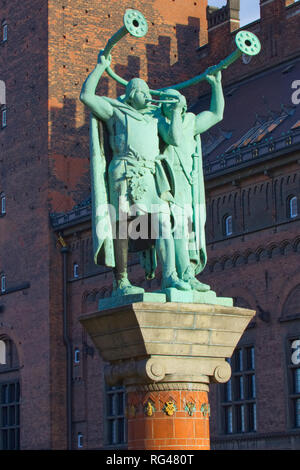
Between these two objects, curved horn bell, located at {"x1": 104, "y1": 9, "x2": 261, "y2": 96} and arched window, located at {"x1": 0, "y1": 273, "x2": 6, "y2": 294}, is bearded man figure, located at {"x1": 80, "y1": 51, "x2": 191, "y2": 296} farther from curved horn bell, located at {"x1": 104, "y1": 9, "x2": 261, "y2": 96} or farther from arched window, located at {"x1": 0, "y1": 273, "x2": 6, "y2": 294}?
arched window, located at {"x1": 0, "y1": 273, "x2": 6, "y2": 294}

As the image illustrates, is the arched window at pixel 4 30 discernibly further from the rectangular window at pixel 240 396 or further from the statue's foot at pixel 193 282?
the statue's foot at pixel 193 282

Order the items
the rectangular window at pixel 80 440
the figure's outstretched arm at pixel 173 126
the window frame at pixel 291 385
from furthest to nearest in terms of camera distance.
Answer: the rectangular window at pixel 80 440 → the window frame at pixel 291 385 → the figure's outstretched arm at pixel 173 126

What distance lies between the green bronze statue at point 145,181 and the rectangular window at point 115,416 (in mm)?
30452

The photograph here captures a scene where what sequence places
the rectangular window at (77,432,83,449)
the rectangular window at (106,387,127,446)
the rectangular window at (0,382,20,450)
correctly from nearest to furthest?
the rectangular window at (106,387,127,446), the rectangular window at (77,432,83,449), the rectangular window at (0,382,20,450)

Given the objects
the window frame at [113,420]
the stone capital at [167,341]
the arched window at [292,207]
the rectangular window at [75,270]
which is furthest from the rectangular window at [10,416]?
the stone capital at [167,341]

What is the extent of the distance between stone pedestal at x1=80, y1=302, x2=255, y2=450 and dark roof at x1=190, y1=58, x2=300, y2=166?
25.5 meters

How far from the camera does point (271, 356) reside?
1453 inches

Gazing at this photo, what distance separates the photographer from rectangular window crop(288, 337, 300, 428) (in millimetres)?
36031

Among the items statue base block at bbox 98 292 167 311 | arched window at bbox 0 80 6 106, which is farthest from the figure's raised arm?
arched window at bbox 0 80 6 106

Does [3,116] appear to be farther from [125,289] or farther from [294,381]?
[125,289]

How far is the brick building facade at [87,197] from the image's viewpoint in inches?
1487
